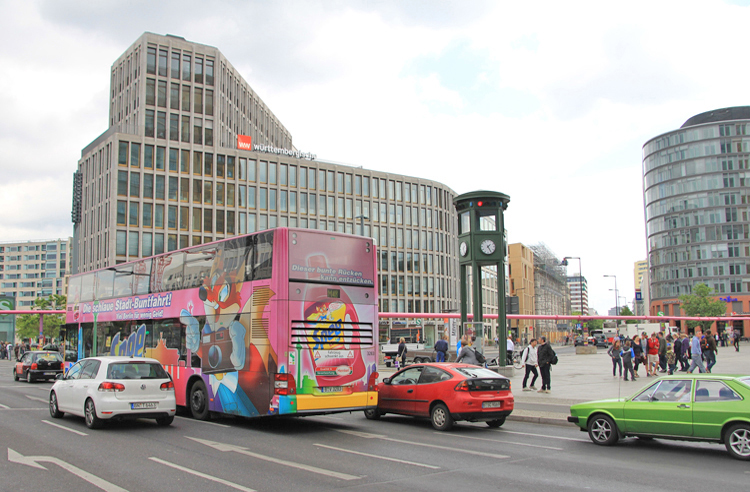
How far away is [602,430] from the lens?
1093 centimetres

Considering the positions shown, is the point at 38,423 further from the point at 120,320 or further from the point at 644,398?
the point at 644,398

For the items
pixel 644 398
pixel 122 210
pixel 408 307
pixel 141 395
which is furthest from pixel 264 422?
pixel 408 307

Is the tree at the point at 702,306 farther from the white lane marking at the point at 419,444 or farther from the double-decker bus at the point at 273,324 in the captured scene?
the white lane marking at the point at 419,444

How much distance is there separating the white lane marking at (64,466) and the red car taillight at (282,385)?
156 inches

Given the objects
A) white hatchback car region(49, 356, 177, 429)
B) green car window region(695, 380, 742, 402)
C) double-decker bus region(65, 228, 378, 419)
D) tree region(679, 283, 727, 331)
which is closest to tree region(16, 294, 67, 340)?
double-decker bus region(65, 228, 378, 419)

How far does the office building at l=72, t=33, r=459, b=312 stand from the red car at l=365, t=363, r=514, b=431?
56771 mm

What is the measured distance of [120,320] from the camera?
1822 centimetres

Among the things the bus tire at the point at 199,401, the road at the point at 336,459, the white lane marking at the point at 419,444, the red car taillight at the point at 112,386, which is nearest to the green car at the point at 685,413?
the road at the point at 336,459

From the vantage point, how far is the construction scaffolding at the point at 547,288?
134m

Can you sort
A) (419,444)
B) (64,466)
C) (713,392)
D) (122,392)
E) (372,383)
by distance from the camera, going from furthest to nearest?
(372,383) → (122,392) → (419,444) → (713,392) → (64,466)

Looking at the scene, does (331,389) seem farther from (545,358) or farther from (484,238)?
(484,238)

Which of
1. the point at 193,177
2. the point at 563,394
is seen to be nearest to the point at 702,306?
the point at 193,177

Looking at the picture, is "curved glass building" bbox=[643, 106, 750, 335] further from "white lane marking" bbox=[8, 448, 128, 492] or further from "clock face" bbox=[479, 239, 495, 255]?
"white lane marking" bbox=[8, 448, 128, 492]

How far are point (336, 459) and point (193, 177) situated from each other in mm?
65304
